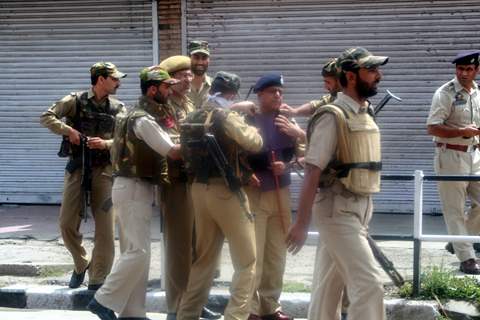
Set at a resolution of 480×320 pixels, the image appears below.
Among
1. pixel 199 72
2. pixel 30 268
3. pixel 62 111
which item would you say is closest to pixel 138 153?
pixel 62 111

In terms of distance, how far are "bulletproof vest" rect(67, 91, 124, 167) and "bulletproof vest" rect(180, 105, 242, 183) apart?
1.58 m

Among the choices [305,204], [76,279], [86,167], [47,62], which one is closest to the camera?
[305,204]

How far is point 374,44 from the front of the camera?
11.6 meters

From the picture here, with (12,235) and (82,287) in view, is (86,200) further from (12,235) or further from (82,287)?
(12,235)

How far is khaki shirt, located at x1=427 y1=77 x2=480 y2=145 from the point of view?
27.1 feet

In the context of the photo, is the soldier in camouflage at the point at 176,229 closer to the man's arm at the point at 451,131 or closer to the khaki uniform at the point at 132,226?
the khaki uniform at the point at 132,226

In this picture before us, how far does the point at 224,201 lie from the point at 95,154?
189 cm

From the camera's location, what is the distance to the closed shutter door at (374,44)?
37.5 ft

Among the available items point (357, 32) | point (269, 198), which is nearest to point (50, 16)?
point (357, 32)

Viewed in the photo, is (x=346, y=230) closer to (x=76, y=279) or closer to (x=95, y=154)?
(x=95, y=154)

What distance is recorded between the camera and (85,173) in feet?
25.6

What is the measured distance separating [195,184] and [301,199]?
45.9 inches

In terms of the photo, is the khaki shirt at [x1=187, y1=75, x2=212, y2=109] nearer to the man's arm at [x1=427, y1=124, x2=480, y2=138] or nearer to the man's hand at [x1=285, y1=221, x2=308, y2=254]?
the man's arm at [x1=427, y1=124, x2=480, y2=138]

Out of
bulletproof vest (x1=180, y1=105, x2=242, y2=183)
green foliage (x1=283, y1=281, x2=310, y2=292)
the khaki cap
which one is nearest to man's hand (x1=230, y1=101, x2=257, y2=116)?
bulletproof vest (x1=180, y1=105, x2=242, y2=183)
